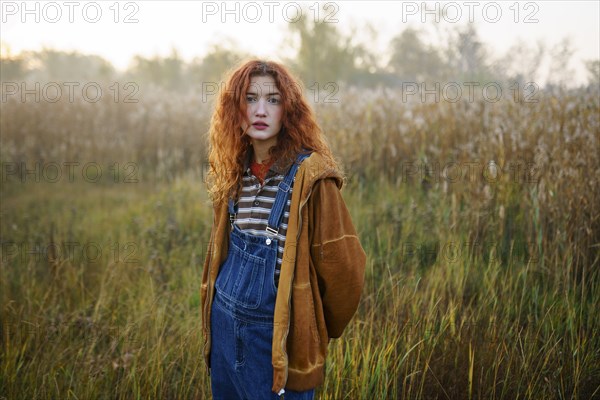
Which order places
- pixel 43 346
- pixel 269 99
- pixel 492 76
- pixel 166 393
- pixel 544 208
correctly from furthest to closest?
pixel 492 76 < pixel 544 208 < pixel 43 346 < pixel 166 393 < pixel 269 99

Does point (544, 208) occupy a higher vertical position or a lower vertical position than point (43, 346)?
higher

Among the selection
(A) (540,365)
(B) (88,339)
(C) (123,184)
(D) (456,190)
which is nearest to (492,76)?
(D) (456,190)

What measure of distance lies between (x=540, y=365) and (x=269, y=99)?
1809mm

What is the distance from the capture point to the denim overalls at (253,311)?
58.7 inches

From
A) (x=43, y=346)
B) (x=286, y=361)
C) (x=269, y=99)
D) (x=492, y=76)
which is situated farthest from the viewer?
(x=492, y=76)

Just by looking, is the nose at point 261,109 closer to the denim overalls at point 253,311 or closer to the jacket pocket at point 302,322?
the denim overalls at point 253,311

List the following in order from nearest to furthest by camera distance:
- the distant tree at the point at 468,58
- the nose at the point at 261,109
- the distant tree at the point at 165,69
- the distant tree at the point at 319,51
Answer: the nose at the point at 261,109
the distant tree at the point at 468,58
the distant tree at the point at 319,51
the distant tree at the point at 165,69

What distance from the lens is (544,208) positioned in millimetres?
2945

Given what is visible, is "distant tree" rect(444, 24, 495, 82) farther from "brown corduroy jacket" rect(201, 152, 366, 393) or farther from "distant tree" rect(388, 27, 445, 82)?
"brown corduroy jacket" rect(201, 152, 366, 393)

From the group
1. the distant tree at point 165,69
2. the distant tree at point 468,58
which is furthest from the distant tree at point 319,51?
the distant tree at point 468,58

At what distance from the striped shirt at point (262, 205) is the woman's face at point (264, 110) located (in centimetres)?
12

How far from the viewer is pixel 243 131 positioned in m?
1.72

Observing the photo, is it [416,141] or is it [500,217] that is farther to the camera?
[416,141]

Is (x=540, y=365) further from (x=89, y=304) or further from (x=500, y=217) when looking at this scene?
(x=89, y=304)
